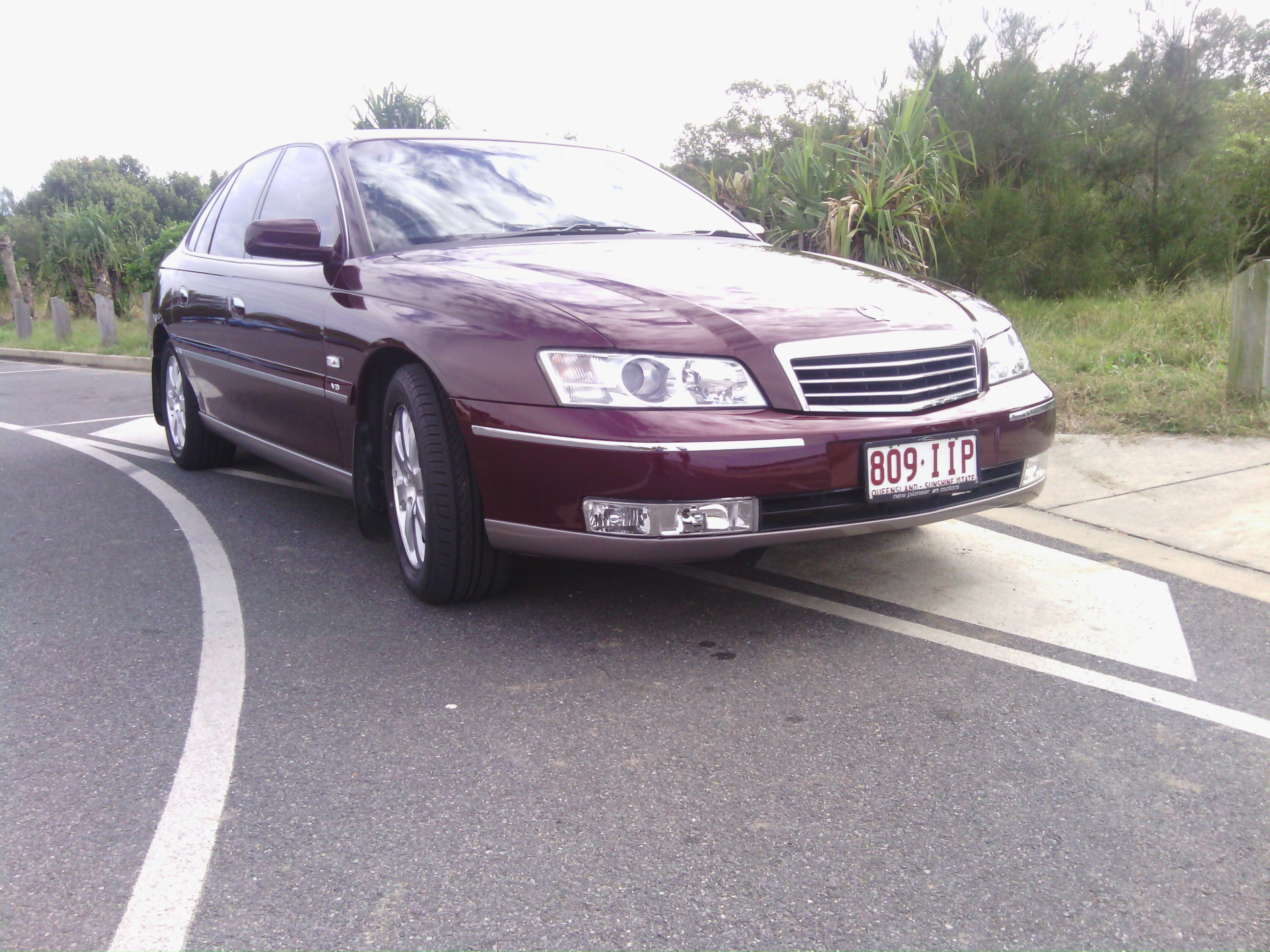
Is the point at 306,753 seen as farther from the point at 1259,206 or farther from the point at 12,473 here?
the point at 1259,206

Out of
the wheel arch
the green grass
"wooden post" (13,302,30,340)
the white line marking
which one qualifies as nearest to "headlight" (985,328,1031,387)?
the green grass

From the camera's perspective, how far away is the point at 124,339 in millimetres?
17047

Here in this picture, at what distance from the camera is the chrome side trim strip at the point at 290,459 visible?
4301mm

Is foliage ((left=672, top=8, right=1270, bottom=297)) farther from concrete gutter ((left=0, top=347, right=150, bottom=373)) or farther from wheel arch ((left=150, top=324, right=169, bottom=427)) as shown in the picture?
concrete gutter ((left=0, top=347, right=150, bottom=373))

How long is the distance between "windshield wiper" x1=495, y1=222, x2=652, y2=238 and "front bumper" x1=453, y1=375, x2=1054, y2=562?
3.51 feet

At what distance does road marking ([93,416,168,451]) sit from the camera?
7.55 m

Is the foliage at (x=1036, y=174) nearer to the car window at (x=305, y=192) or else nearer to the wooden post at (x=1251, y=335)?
the wooden post at (x=1251, y=335)

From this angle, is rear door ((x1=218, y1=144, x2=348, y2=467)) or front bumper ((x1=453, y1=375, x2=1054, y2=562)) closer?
front bumper ((x1=453, y1=375, x2=1054, y2=562))

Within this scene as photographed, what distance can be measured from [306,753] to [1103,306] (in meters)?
8.63

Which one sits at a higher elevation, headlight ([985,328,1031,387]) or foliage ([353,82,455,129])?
foliage ([353,82,455,129])

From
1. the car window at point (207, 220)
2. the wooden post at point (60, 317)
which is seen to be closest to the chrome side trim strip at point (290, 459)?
the car window at point (207, 220)

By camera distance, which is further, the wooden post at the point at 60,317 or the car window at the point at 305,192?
the wooden post at the point at 60,317

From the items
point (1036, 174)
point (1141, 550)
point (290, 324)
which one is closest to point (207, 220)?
point (290, 324)

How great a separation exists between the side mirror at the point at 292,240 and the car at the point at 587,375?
1cm
